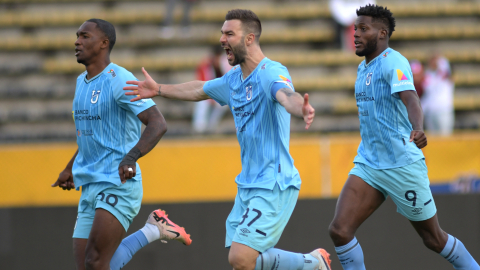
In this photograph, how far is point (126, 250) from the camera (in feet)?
17.9

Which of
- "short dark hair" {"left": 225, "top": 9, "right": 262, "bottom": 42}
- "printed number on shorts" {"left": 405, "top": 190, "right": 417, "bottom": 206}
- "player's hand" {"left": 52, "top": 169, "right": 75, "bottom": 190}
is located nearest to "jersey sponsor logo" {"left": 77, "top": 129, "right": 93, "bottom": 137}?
"player's hand" {"left": 52, "top": 169, "right": 75, "bottom": 190}

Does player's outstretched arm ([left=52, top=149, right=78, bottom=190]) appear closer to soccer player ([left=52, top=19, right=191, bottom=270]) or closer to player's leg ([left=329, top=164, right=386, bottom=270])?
soccer player ([left=52, top=19, right=191, bottom=270])

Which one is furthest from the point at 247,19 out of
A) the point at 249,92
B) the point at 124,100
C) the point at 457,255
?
the point at 457,255

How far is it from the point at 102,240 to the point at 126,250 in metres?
0.68

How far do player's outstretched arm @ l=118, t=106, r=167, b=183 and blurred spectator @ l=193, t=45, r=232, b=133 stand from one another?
6.56 metres

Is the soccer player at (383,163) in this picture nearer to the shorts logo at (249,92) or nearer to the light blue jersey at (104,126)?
the shorts logo at (249,92)

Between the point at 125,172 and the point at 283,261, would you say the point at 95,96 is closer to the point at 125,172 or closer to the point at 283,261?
the point at 125,172

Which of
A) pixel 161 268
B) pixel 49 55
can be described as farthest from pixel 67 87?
pixel 161 268

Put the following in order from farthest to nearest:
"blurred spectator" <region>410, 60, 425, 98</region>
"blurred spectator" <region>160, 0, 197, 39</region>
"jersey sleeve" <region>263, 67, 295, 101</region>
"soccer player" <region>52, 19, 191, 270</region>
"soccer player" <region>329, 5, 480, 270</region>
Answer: "blurred spectator" <region>160, 0, 197, 39</region>, "blurred spectator" <region>410, 60, 425, 98</region>, "soccer player" <region>329, 5, 480, 270</region>, "soccer player" <region>52, 19, 191, 270</region>, "jersey sleeve" <region>263, 67, 295, 101</region>

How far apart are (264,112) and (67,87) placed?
9136 mm

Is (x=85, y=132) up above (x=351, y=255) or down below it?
above

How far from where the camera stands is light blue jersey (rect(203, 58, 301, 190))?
463cm

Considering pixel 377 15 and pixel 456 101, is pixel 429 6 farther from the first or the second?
pixel 377 15

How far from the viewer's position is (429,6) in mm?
14406
